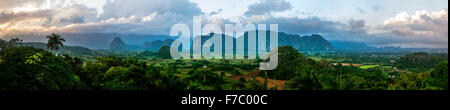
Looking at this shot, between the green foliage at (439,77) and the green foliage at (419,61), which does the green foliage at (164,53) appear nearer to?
the green foliage at (439,77)

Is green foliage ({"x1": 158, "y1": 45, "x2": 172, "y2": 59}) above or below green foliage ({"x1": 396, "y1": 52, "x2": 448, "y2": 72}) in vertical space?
above

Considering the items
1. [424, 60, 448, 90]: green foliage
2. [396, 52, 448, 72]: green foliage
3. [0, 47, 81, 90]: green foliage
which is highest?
[0, 47, 81, 90]: green foliage

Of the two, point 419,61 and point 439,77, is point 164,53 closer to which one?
point 439,77

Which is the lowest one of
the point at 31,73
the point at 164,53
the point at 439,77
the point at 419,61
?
the point at 419,61

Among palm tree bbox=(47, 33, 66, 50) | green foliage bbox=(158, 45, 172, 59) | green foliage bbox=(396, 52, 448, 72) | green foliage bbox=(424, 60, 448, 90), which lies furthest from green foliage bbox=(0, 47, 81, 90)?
green foliage bbox=(396, 52, 448, 72)

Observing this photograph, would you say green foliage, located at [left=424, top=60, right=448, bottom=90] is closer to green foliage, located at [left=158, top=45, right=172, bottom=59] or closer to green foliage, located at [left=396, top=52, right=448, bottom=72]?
green foliage, located at [left=396, top=52, right=448, bottom=72]

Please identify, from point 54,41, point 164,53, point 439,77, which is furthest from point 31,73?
point 164,53

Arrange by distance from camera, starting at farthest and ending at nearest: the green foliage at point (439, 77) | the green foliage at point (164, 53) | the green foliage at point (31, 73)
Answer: the green foliage at point (164, 53)
the green foliage at point (439, 77)
the green foliage at point (31, 73)

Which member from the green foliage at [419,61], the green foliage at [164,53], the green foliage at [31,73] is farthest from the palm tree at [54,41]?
the green foliage at [419,61]

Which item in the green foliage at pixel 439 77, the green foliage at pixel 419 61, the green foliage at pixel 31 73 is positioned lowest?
the green foliage at pixel 419 61

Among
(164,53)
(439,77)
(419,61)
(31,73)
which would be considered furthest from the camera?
(164,53)

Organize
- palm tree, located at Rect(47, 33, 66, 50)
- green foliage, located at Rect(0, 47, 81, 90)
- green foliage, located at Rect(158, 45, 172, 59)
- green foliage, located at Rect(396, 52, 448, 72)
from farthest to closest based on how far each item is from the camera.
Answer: green foliage, located at Rect(158, 45, 172, 59) → green foliage, located at Rect(396, 52, 448, 72) → palm tree, located at Rect(47, 33, 66, 50) → green foliage, located at Rect(0, 47, 81, 90)

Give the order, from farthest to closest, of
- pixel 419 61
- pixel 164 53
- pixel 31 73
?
1. pixel 164 53
2. pixel 419 61
3. pixel 31 73
